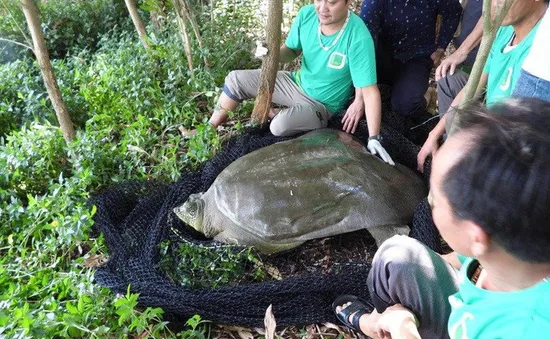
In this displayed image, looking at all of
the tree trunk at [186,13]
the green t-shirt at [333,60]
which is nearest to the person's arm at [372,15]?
the green t-shirt at [333,60]

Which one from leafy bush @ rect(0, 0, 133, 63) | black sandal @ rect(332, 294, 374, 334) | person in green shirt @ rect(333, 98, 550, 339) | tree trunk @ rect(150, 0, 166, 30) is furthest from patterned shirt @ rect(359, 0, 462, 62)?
leafy bush @ rect(0, 0, 133, 63)

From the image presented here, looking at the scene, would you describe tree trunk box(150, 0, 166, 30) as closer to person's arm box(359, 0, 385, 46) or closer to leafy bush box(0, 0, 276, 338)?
leafy bush box(0, 0, 276, 338)

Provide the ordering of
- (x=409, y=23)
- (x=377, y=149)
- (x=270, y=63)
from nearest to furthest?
(x=377, y=149) → (x=270, y=63) → (x=409, y=23)

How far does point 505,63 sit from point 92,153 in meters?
2.25

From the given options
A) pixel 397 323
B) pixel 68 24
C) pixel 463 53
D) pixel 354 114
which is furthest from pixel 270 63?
pixel 68 24

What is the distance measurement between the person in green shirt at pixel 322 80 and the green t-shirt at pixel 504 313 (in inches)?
57.9

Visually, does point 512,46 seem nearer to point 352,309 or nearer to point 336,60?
point 336,60

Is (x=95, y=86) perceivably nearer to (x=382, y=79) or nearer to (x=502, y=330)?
(x=382, y=79)

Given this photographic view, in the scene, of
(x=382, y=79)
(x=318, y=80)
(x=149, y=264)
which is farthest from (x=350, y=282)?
(x=382, y=79)

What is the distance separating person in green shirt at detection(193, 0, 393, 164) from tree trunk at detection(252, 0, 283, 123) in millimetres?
72

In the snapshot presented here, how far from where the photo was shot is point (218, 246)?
2074 mm

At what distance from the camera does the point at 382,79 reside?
3.15 meters

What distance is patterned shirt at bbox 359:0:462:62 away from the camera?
2879 millimetres

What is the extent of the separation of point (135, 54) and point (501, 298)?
376cm
